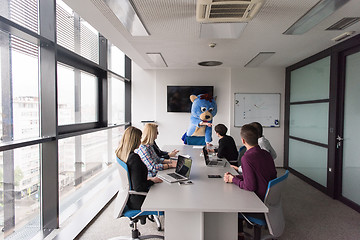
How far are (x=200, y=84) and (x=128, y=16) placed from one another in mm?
3566

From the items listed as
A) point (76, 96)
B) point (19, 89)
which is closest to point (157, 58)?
point (76, 96)

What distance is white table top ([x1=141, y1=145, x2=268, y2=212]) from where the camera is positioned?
168 cm

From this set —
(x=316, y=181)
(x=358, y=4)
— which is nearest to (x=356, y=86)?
(x=358, y=4)

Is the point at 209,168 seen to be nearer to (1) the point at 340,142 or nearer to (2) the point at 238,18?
(2) the point at 238,18

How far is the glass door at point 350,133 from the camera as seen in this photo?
10.8 feet

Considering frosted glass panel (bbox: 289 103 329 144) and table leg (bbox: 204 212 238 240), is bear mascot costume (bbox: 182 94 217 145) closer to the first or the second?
frosted glass panel (bbox: 289 103 329 144)

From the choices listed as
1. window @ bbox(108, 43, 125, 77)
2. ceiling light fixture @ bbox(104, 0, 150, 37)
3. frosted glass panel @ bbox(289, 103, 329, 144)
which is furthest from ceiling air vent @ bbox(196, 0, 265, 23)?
window @ bbox(108, 43, 125, 77)

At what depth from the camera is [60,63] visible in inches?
116

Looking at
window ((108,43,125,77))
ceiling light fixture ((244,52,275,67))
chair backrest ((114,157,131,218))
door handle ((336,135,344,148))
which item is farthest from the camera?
window ((108,43,125,77))

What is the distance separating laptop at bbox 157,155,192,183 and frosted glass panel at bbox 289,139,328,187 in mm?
3065

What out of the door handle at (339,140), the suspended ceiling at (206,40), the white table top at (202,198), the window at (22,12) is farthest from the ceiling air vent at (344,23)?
the window at (22,12)

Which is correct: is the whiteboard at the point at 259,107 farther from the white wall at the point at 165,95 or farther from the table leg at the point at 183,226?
the table leg at the point at 183,226

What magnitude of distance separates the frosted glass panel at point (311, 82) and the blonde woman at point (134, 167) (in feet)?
12.0

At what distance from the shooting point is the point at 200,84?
19.2 feet
